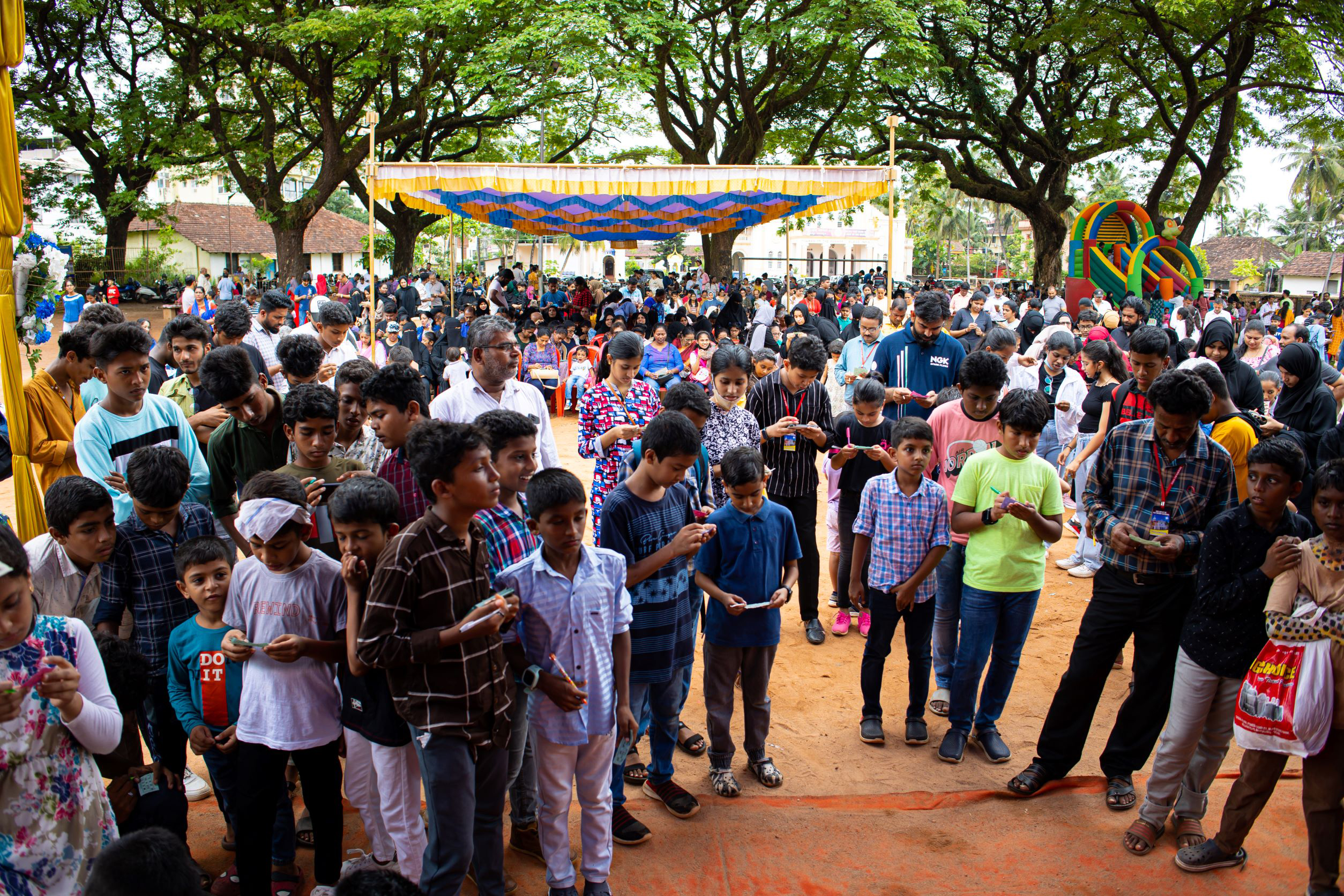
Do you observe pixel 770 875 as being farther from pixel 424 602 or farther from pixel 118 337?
pixel 118 337

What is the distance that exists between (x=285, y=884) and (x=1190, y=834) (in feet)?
11.3

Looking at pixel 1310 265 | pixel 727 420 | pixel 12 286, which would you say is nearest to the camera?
pixel 12 286

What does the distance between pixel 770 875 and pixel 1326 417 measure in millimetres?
5131

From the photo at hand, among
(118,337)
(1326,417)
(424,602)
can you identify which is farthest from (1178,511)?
(118,337)

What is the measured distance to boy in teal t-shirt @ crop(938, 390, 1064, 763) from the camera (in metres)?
4.06

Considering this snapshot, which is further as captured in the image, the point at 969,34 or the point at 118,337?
the point at 969,34

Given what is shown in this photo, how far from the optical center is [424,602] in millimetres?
2686

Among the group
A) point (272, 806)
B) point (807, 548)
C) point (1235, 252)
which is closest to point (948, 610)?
point (807, 548)

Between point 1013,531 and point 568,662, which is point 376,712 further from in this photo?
point 1013,531

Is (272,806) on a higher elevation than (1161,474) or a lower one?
lower

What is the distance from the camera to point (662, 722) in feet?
12.6

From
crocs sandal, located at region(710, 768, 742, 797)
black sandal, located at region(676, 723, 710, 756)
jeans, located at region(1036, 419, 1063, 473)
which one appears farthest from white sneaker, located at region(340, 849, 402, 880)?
jeans, located at region(1036, 419, 1063, 473)

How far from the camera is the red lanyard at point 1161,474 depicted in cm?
370

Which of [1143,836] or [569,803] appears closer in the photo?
[569,803]
